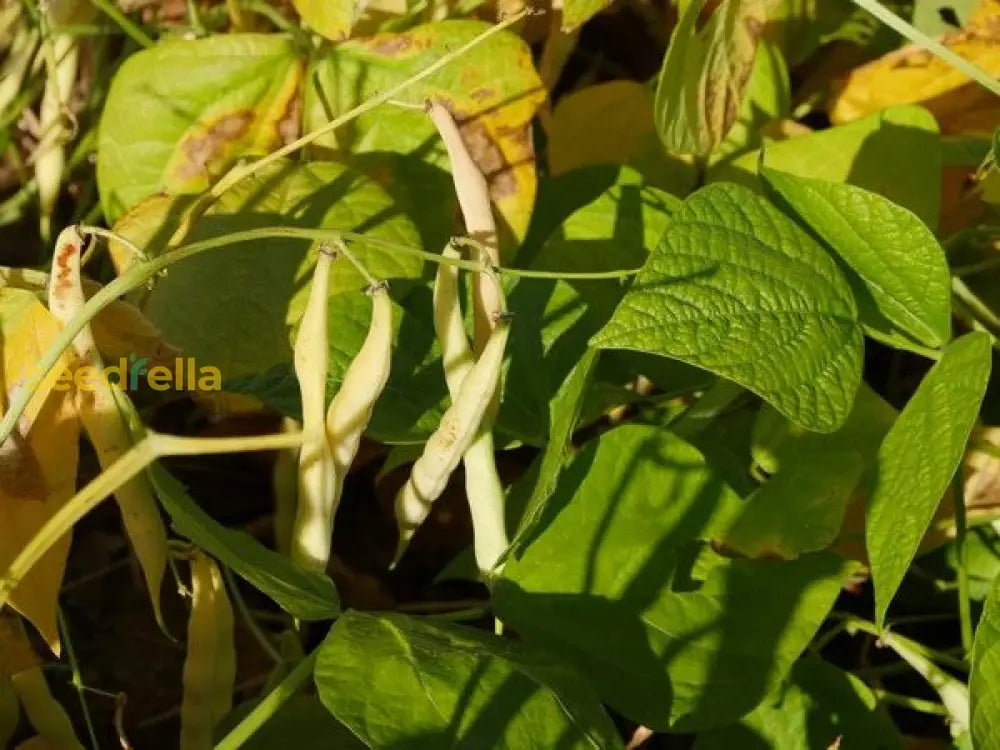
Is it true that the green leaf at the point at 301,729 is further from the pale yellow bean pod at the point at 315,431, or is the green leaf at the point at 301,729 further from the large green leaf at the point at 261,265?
the large green leaf at the point at 261,265

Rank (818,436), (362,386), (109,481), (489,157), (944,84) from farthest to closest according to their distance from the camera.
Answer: (944,84) < (489,157) < (818,436) < (362,386) < (109,481)

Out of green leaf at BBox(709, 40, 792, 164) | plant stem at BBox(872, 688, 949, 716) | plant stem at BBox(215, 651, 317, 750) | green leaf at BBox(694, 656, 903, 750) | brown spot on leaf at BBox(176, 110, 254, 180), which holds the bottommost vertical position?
plant stem at BBox(872, 688, 949, 716)

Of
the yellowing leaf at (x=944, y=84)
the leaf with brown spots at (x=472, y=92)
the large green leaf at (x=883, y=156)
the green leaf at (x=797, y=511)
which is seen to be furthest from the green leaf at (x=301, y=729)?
the yellowing leaf at (x=944, y=84)

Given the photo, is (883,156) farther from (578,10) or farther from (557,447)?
(557,447)

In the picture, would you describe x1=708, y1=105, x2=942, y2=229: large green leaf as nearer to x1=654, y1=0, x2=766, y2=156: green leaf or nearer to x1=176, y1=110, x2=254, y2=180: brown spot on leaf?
x1=654, y1=0, x2=766, y2=156: green leaf

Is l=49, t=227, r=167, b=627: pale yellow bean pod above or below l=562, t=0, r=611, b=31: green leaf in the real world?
below

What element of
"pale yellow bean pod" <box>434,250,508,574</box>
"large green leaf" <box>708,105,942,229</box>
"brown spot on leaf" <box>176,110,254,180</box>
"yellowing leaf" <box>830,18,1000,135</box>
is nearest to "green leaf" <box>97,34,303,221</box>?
"brown spot on leaf" <box>176,110,254,180</box>

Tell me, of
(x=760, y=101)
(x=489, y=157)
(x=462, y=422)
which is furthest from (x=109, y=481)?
(x=760, y=101)
